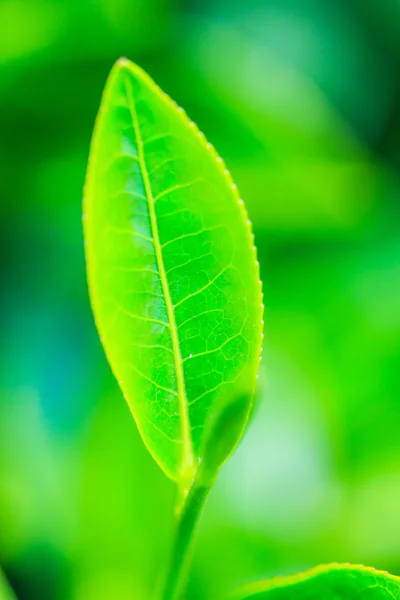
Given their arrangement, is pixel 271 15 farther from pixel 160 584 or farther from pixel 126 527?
pixel 160 584

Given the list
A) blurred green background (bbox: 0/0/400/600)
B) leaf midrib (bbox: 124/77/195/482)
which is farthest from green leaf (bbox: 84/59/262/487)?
blurred green background (bbox: 0/0/400/600)

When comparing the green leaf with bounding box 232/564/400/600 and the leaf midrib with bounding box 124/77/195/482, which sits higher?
the leaf midrib with bounding box 124/77/195/482

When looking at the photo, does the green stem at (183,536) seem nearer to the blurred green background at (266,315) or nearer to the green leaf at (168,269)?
the green leaf at (168,269)

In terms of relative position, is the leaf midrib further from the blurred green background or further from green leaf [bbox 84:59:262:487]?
the blurred green background

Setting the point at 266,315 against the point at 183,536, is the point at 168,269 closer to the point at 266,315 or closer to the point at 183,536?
the point at 183,536

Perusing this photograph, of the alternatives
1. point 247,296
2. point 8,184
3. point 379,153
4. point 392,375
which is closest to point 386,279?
point 392,375

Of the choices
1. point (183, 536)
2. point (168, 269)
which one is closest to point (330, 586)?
point (183, 536)

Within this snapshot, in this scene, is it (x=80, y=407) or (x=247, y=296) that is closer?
(x=247, y=296)
